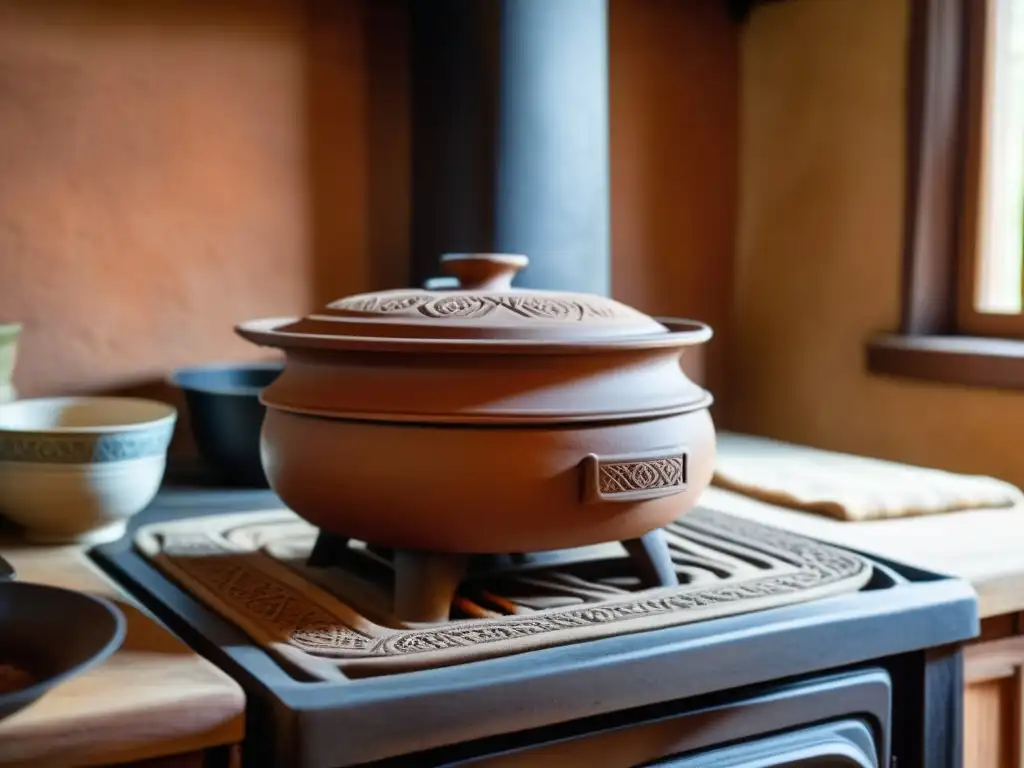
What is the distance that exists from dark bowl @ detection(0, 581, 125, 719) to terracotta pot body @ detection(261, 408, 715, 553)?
215 mm

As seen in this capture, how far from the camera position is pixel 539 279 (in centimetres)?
165

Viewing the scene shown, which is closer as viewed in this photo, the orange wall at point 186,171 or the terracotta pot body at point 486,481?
the terracotta pot body at point 486,481

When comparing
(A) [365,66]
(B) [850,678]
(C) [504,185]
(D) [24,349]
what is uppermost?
(A) [365,66]

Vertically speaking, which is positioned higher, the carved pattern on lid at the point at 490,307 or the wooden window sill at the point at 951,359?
the carved pattern on lid at the point at 490,307

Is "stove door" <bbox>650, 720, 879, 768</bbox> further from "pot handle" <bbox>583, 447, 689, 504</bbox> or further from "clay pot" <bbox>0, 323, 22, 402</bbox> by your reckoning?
"clay pot" <bbox>0, 323, 22, 402</bbox>

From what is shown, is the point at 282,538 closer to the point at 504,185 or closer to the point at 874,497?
the point at 504,185

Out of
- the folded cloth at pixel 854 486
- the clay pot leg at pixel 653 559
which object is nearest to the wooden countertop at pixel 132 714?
the clay pot leg at pixel 653 559

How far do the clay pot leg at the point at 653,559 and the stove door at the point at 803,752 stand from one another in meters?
0.18

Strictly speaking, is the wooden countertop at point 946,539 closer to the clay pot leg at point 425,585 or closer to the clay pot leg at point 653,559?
the clay pot leg at point 653,559

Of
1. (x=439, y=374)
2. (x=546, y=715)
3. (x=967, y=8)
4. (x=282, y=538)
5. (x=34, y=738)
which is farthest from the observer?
(x=967, y=8)

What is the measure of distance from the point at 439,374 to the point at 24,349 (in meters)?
0.83

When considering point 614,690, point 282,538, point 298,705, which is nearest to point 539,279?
point 282,538

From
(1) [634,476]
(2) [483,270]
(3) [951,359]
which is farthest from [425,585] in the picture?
(3) [951,359]

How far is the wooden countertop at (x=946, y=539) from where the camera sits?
117 centimetres
